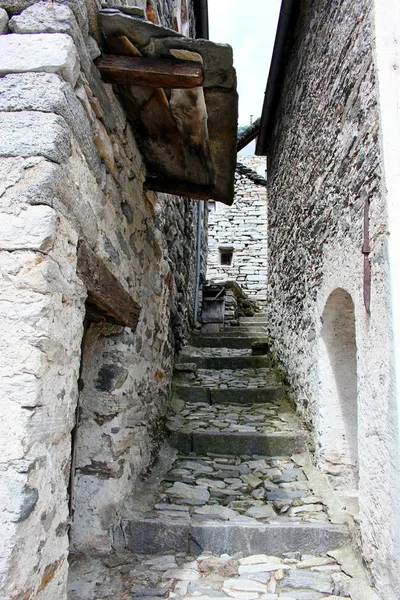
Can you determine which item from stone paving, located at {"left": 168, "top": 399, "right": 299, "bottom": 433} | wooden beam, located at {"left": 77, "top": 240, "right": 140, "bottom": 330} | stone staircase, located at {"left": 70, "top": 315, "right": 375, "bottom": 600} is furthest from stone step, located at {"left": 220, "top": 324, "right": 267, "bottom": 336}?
wooden beam, located at {"left": 77, "top": 240, "right": 140, "bottom": 330}

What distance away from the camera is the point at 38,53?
1.64 metres

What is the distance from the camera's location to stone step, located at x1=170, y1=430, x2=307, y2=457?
3818 millimetres

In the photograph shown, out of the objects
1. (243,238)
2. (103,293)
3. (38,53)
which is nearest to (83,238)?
(103,293)

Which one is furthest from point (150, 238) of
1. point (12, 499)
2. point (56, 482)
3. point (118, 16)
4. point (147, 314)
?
point (12, 499)

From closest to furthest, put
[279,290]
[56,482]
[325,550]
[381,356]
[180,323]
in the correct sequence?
[56,482], [381,356], [325,550], [279,290], [180,323]

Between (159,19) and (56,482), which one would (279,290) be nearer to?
(159,19)

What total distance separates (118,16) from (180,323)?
4.12m

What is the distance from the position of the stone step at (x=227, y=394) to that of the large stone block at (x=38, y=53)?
12.1ft

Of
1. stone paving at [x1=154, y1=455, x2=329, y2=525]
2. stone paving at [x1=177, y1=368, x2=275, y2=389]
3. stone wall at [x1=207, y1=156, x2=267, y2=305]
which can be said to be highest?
stone wall at [x1=207, y1=156, x2=267, y2=305]

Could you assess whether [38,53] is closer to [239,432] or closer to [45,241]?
[45,241]

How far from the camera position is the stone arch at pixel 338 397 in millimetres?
3172

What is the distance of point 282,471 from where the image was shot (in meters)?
3.54

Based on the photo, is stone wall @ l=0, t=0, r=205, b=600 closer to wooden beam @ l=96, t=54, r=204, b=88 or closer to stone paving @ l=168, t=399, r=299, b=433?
wooden beam @ l=96, t=54, r=204, b=88

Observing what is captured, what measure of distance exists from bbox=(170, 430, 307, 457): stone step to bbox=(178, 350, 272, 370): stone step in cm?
188
